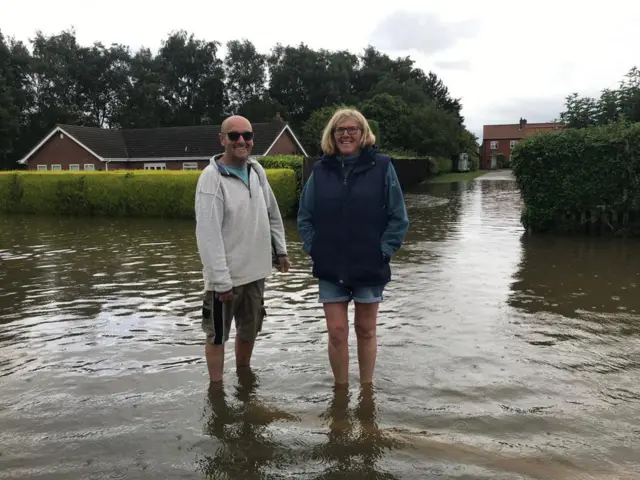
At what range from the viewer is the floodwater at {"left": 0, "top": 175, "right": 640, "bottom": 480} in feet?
11.2

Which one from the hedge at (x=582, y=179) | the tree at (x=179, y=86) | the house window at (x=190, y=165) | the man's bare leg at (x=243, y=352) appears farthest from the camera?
the tree at (x=179, y=86)

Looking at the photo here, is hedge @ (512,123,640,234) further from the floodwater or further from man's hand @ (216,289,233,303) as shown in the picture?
man's hand @ (216,289,233,303)

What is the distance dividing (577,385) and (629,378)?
496 millimetres

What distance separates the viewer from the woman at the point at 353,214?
392 cm

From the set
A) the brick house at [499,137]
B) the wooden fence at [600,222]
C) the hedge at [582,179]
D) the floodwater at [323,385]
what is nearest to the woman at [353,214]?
the floodwater at [323,385]

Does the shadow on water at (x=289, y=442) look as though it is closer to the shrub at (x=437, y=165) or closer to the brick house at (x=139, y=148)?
the brick house at (x=139, y=148)

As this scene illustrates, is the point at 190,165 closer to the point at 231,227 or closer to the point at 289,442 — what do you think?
the point at 231,227

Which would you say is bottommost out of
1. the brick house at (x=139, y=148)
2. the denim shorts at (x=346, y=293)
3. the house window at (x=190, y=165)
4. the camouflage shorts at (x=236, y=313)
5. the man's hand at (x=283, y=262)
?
the camouflage shorts at (x=236, y=313)

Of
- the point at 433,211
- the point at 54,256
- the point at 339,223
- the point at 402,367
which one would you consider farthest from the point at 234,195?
the point at 433,211

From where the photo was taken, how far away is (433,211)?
65.1 feet

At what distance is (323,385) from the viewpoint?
4.52 metres

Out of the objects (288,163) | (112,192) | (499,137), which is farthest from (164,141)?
(499,137)

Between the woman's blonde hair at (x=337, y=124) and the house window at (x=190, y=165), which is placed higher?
the house window at (x=190, y=165)

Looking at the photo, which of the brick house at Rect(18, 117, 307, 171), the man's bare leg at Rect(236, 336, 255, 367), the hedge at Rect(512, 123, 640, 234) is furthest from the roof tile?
the man's bare leg at Rect(236, 336, 255, 367)
